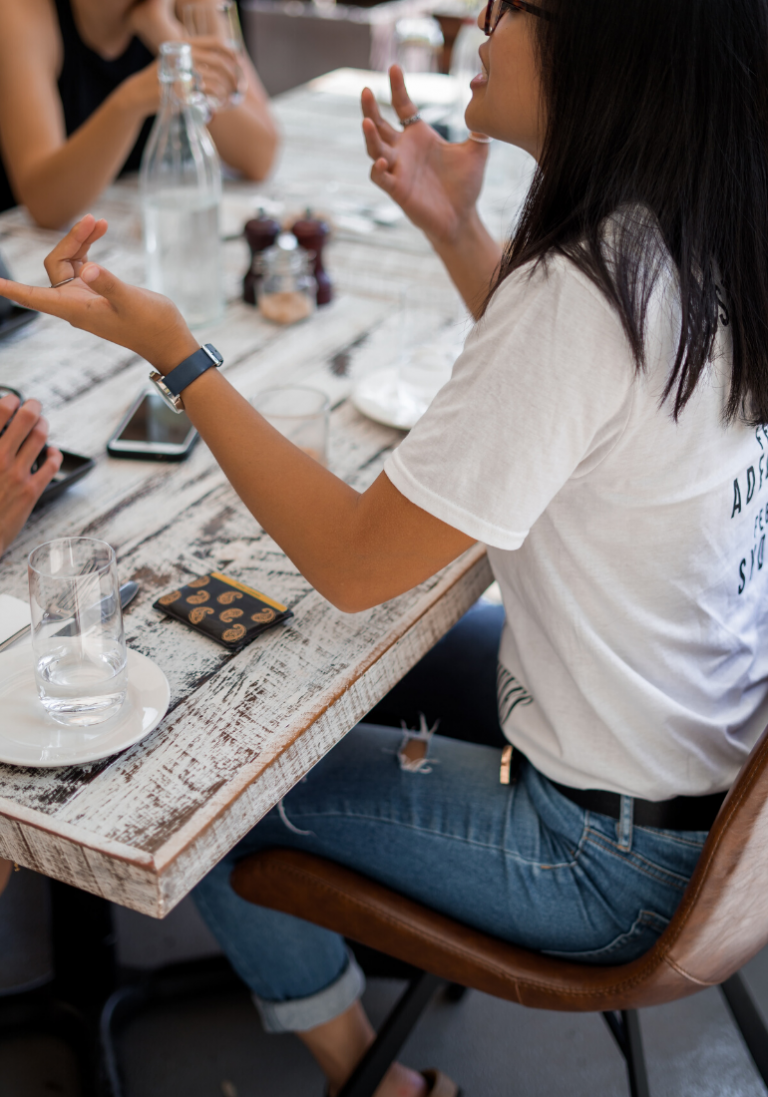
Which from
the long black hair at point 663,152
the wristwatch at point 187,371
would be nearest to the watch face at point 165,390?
the wristwatch at point 187,371

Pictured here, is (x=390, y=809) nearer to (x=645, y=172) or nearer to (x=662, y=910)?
(x=662, y=910)

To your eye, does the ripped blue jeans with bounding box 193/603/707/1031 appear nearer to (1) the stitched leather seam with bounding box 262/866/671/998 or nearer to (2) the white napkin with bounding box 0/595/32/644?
(1) the stitched leather seam with bounding box 262/866/671/998

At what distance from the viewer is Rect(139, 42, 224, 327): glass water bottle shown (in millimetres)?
1370

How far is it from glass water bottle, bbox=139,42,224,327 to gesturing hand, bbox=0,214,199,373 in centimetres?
54

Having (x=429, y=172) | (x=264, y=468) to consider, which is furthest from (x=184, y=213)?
(x=264, y=468)

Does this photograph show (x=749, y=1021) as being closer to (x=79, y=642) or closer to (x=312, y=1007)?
(x=312, y=1007)

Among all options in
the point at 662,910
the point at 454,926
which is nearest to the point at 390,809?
the point at 454,926

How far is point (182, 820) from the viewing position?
2.14ft

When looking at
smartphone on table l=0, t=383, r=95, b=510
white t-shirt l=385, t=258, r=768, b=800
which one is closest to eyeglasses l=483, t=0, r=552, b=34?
white t-shirt l=385, t=258, r=768, b=800

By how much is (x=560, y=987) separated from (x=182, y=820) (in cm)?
41

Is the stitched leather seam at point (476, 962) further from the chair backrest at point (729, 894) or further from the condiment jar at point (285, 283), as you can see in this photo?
the condiment jar at point (285, 283)

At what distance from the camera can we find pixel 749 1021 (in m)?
1.04

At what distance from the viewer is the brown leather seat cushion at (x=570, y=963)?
0.74 m

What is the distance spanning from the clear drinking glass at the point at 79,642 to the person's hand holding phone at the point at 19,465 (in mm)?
219
